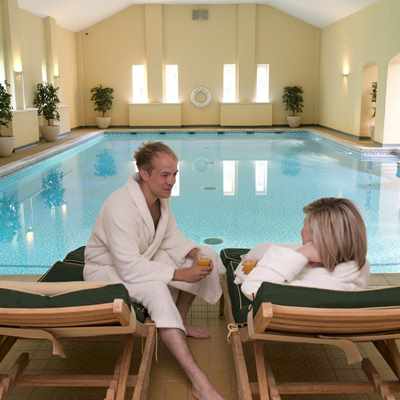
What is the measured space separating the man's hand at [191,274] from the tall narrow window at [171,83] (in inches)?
603

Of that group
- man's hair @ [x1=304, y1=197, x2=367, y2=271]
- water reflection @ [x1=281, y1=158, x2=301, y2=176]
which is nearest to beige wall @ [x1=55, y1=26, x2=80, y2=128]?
water reflection @ [x1=281, y1=158, x2=301, y2=176]

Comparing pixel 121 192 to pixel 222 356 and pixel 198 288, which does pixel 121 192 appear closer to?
pixel 198 288

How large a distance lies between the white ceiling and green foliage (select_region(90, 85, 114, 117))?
6.66 ft

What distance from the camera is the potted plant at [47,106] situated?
12953mm

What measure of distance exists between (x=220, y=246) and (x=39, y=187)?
14.2ft

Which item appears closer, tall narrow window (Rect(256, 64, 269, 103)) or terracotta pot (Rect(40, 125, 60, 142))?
terracotta pot (Rect(40, 125, 60, 142))

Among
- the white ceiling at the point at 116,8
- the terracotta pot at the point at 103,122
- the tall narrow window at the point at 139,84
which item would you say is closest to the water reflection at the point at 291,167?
the white ceiling at the point at 116,8

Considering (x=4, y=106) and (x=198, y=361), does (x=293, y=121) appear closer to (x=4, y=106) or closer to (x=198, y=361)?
(x=4, y=106)

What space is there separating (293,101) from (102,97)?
610 cm

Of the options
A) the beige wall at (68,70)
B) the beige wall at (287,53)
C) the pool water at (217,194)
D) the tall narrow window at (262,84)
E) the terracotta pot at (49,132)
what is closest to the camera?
the pool water at (217,194)

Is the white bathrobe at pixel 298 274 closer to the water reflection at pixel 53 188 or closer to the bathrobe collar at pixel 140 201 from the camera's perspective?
the bathrobe collar at pixel 140 201

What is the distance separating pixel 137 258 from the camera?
2.48 meters

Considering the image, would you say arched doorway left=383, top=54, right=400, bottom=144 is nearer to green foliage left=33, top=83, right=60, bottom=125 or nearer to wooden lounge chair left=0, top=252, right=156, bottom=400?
green foliage left=33, top=83, right=60, bottom=125

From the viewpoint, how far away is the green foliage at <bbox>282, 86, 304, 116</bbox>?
54.5 feet
